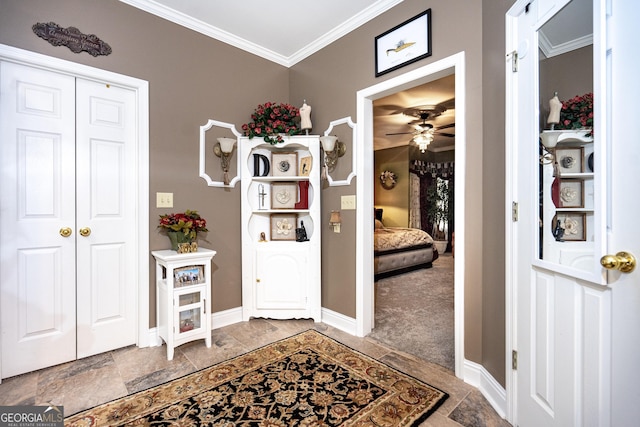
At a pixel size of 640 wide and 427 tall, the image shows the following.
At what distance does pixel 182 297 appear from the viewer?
230 cm

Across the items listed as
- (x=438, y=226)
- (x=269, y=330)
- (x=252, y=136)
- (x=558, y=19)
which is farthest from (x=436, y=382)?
(x=438, y=226)

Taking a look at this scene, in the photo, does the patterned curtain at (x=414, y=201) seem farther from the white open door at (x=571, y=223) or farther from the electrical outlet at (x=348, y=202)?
the white open door at (x=571, y=223)

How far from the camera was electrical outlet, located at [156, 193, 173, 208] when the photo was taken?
2.49 m

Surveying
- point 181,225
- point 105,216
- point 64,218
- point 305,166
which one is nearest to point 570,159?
point 305,166

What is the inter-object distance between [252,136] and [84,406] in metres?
2.33

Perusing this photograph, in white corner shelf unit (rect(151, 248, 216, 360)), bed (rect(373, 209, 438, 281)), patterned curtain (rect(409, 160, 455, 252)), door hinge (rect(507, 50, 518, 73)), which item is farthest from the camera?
patterned curtain (rect(409, 160, 455, 252))

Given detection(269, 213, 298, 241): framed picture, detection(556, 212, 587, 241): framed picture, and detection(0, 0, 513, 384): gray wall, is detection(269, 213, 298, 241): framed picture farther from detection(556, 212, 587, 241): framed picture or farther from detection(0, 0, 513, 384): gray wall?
detection(556, 212, 587, 241): framed picture

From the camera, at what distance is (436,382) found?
1.91m

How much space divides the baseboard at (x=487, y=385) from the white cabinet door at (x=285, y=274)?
1.54 metres

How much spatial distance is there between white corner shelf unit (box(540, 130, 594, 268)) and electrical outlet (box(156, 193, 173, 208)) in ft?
8.71

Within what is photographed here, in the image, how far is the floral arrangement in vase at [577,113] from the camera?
1.07m

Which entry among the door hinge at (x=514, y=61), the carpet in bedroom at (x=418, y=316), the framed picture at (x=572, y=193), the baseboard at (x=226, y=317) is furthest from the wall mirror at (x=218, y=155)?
the framed picture at (x=572, y=193)

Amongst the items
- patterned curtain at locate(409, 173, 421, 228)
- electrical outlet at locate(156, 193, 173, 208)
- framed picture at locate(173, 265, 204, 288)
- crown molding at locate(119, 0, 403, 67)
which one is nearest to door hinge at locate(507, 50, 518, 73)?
crown molding at locate(119, 0, 403, 67)

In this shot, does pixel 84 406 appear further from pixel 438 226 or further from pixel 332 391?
pixel 438 226
